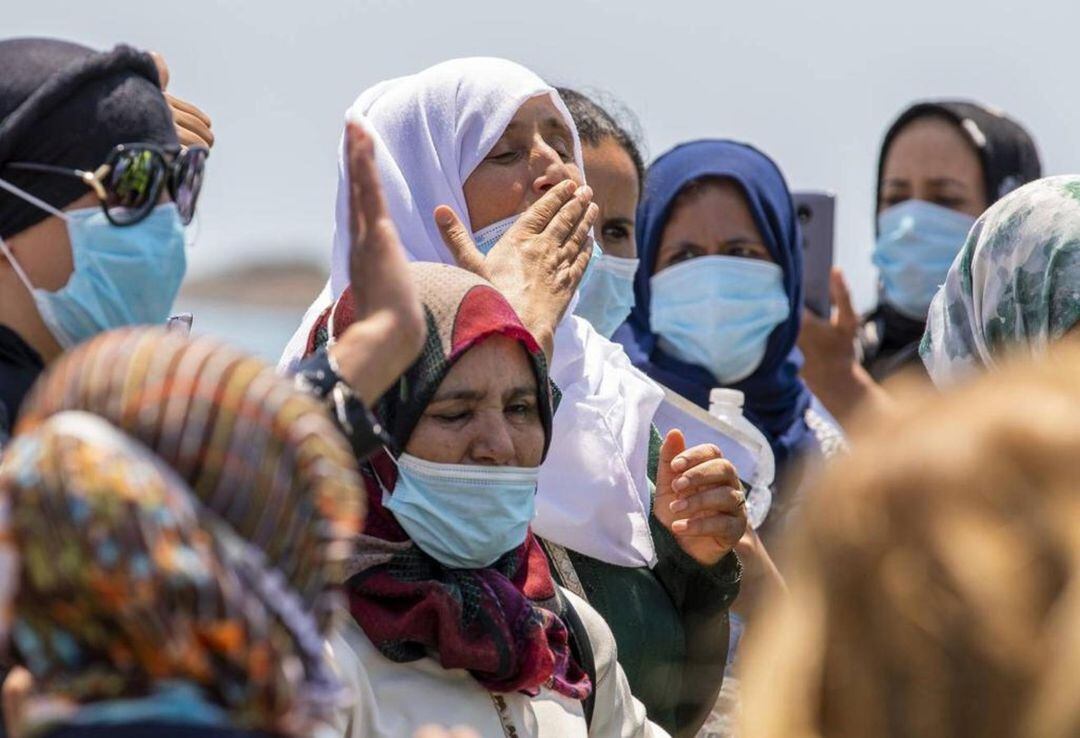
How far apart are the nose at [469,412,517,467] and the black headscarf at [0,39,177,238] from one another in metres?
0.80

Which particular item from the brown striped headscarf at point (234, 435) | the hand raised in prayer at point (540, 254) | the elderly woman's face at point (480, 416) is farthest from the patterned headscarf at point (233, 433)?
the hand raised in prayer at point (540, 254)

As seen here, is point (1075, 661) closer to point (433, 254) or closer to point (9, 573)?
point (9, 573)

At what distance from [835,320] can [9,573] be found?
5.13m

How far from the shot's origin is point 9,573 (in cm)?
216

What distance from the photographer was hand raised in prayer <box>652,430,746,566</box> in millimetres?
4195

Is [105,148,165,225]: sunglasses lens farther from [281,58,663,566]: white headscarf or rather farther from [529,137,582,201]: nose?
[529,137,582,201]: nose

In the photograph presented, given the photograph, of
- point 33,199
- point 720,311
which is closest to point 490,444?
point 33,199

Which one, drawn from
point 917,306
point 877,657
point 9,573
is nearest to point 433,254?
point 9,573

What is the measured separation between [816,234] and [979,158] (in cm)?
74

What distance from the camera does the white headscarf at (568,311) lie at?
4.28 meters

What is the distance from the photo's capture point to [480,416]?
3.67 meters

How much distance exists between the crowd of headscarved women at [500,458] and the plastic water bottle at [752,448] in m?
0.04

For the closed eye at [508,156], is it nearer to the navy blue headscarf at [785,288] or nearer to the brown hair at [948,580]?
the navy blue headscarf at [785,288]

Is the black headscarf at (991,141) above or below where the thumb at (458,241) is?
below
